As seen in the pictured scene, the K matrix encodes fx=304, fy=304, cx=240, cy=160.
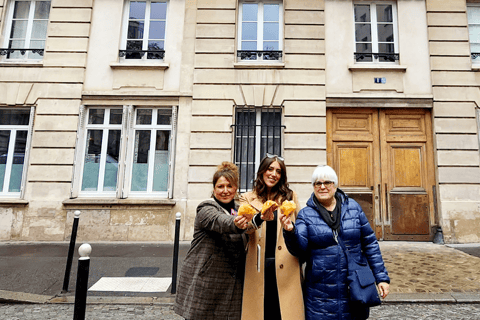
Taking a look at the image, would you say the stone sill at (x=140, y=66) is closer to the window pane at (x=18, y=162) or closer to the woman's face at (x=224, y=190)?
the window pane at (x=18, y=162)

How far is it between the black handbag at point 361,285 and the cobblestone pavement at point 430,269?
2714 mm

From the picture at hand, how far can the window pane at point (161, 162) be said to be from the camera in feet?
26.8

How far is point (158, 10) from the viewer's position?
29.0 ft

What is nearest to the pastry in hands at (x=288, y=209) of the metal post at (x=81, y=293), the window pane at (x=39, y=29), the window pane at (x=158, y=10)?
the metal post at (x=81, y=293)

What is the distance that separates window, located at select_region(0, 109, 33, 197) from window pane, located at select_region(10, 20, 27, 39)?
7.32 ft

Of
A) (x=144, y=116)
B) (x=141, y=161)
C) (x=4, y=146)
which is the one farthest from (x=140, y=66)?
(x=4, y=146)

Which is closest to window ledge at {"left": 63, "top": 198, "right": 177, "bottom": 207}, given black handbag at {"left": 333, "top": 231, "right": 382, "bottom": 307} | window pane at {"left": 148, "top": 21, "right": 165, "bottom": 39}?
window pane at {"left": 148, "top": 21, "right": 165, "bottom": 39}

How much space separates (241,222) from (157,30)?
831cm

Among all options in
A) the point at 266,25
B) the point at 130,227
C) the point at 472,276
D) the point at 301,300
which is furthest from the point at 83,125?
the point at 472,276

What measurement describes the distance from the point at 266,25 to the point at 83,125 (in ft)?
19.1

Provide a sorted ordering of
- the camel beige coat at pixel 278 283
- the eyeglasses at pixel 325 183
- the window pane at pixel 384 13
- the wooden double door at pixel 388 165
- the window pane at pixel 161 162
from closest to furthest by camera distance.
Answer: the camel beige coat at pixel 278 283 → the eyeglasses at pixel 325 183 → the wooden double door at pixel 388 165 → the window pane at pixel 161 162 → the window pane at pixel 384 13

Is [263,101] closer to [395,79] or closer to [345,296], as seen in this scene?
[395,79]

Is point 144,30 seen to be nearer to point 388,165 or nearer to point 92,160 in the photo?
point 92,160

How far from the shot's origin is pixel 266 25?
8.71m
